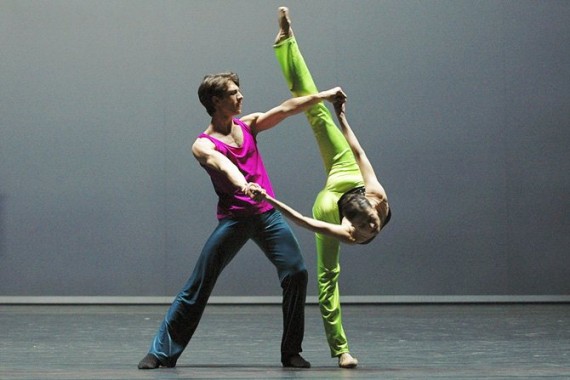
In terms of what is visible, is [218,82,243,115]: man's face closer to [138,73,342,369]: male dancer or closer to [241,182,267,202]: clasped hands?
[138,73,342,369]: male dancer

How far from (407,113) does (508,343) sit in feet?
9.22

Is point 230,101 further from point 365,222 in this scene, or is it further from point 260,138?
point 260,138

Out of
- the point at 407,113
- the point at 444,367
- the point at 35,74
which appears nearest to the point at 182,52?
the point at 35,74

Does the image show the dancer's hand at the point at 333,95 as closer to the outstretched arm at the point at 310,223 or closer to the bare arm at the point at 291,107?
the bare arm at the point at 291,107

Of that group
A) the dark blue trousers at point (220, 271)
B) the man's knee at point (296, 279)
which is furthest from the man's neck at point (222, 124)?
the man's knee at point (296, 279)

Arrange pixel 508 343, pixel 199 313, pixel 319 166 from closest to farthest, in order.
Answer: pixel 199 313
pixel 508 343
pixel 319 166

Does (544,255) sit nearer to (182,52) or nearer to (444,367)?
(182,52)

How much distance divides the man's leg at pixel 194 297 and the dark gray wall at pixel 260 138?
3491 mm

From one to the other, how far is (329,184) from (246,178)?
1.28ft

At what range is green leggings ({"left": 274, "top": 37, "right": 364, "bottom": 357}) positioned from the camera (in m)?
4.05

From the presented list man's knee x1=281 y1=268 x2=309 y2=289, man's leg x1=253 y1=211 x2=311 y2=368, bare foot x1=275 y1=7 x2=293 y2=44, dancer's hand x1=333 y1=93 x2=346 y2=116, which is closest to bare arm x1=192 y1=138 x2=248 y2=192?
man's leg x1=253 y1=211 x2=311 y2=368

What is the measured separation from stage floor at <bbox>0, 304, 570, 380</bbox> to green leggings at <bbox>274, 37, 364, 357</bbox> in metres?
0.20

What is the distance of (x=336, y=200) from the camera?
159 inches

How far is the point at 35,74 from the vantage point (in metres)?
7.46
